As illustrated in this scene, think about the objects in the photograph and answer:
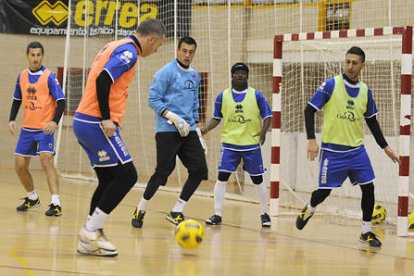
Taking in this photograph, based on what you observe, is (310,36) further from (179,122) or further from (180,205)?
(180,205)

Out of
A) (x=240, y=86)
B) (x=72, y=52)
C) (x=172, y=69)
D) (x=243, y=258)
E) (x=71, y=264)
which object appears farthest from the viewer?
(x=72, y=52)

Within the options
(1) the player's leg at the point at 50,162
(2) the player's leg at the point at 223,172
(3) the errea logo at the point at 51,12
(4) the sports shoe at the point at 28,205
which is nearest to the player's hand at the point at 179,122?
(2) the player's leg at the point at 223,172

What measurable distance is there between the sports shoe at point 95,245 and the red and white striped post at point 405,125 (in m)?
3.84

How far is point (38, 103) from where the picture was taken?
11.1 meters

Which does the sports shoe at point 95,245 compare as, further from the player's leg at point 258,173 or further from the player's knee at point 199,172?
the player's leg at point 258,173

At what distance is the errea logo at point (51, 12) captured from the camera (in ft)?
64.2

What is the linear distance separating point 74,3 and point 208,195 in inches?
235

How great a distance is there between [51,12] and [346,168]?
11882mm

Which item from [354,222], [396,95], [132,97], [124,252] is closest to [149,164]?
[132,97]

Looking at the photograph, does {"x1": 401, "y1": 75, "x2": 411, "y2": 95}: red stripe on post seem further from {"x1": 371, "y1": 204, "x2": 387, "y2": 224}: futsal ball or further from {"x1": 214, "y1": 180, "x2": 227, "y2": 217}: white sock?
{"x1": 214, "y1": 180, "x2": 227, "y2": 217}: white sock

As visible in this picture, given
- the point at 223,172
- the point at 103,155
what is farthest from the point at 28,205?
the point at 103,155

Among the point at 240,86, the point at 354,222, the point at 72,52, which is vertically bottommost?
the point at 354,222

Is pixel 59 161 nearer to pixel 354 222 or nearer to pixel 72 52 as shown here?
pixel 72 52

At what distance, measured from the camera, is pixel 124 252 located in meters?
8.14
